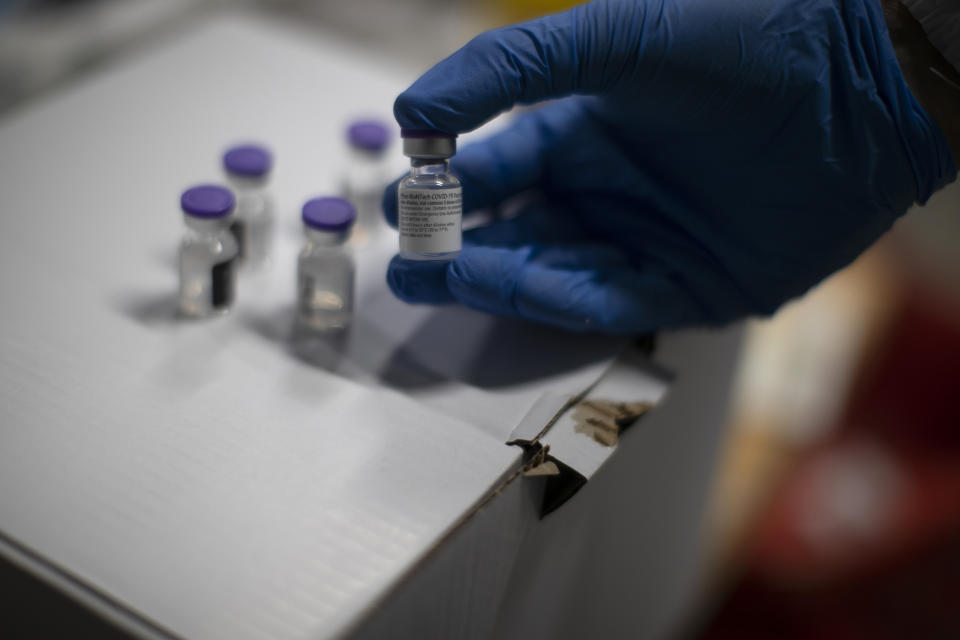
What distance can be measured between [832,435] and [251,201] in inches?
50.2

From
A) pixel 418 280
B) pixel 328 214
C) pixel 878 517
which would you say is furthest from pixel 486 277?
pixel 878 517

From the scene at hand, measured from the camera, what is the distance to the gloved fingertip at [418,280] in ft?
2.61

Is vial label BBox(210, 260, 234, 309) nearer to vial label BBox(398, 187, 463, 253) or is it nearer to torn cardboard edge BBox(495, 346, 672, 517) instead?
vial label BBox(398, 187, 463, 253)

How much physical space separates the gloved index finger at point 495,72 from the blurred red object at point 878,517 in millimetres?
1134

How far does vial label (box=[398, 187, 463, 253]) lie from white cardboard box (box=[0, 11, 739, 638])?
0.46 feet

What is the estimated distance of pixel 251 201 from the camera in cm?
95

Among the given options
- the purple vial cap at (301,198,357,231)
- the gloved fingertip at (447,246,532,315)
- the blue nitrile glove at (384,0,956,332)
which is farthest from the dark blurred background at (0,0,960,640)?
the purple vial cap at (301,198,357,231)

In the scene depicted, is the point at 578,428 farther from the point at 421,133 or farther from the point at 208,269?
the point at 208,269

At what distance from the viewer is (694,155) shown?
2.78 ft

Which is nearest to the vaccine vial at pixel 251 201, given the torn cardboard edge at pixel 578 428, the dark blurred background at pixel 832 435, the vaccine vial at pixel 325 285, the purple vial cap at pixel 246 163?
the purple vial cap at pixel 246 163

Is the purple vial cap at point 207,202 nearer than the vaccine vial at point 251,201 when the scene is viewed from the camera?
Yes

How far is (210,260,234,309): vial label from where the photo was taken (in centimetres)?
83

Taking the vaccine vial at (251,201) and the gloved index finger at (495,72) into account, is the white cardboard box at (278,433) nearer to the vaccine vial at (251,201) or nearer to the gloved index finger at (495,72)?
the vaccine vial at (251,201)

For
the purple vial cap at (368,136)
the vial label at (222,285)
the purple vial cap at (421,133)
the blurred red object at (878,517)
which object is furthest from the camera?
the blurred red object at (878,517)
